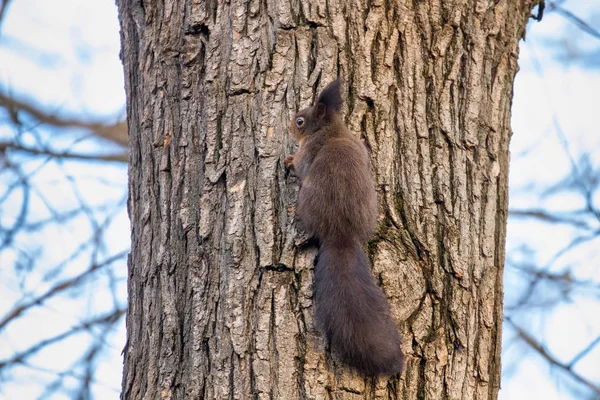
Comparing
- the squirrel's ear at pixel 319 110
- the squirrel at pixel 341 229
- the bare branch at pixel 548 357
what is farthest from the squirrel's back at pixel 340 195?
the bare branch at pixel 548 357

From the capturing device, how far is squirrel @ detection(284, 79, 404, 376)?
1.83 metres

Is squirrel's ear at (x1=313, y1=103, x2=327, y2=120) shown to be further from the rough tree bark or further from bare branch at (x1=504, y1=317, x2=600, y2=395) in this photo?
bare branch at (x1=504, y1=317, x2=600, y2=395)

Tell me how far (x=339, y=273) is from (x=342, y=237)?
167mm

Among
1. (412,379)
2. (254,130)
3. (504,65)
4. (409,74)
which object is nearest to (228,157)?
(254,130)

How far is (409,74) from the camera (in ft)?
7.22

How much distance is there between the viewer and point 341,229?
2.02 meters

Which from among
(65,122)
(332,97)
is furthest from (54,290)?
(332,97)

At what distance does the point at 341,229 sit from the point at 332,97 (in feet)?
1.43

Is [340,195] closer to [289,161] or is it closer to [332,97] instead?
[289,161]

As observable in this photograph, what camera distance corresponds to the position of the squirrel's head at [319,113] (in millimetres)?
2118

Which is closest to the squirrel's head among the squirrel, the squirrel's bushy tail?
the squirrel

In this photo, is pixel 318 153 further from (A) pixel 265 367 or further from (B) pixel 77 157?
(B) pixel 77 157

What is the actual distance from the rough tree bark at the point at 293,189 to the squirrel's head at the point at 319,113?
0.04m

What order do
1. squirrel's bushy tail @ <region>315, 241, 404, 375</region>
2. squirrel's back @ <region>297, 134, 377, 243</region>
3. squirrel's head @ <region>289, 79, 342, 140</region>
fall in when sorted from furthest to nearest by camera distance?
squirrel's head @ <region>289, 79, 342, 140</region> < squirrel's back @ <region>297, 134, 377, 243</region> < squirrel's bushy tail @ <region>315, 241, 404, 375</region>
